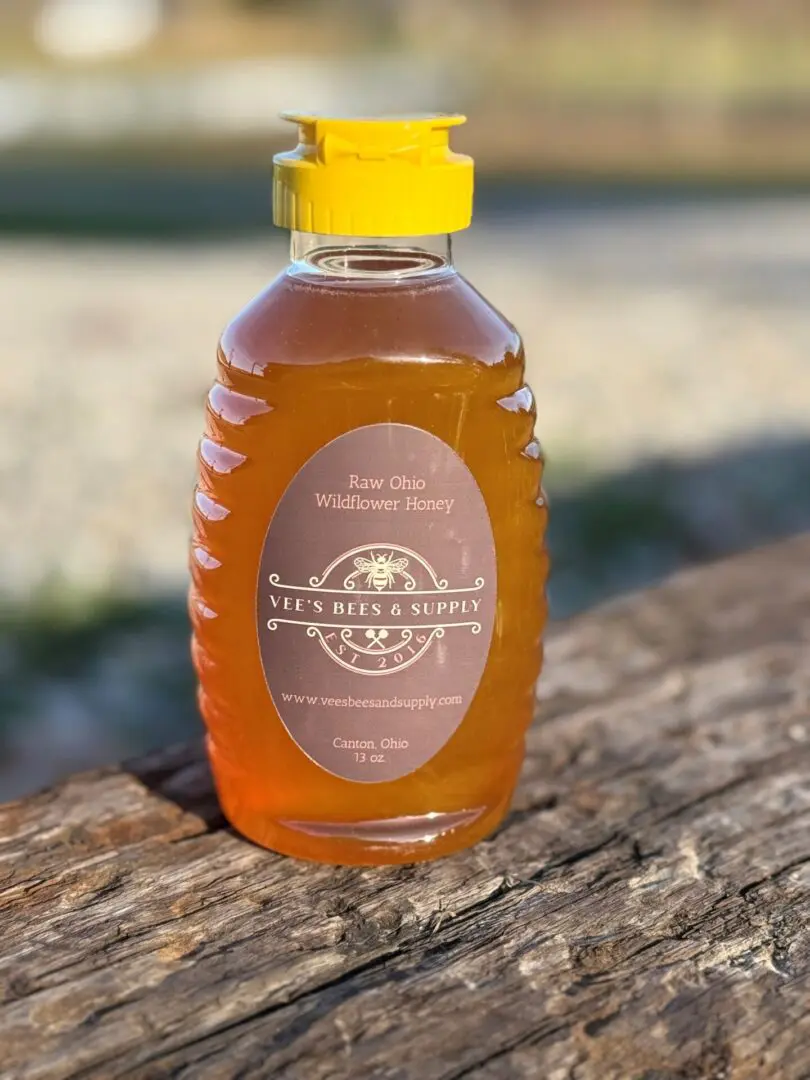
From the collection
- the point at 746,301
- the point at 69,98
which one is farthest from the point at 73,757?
the point at 69,98

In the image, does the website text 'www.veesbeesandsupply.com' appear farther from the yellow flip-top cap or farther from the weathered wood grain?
the yellow flip-top cap

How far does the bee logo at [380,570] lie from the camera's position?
47.6 inches

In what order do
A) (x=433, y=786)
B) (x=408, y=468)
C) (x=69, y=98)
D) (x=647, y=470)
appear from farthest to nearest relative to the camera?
(x=69, y=98), (x=647, y=470), (x=433, y=786), (x=408, y=468)

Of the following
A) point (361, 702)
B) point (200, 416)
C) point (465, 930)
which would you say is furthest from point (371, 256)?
point (200, 416)

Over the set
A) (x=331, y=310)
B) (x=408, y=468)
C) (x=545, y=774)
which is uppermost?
(x=331, y=310)

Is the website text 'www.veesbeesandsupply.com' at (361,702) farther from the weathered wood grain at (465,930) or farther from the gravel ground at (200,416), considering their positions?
→ the gravel ground at (200,416)

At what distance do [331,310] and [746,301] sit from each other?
15.2ft

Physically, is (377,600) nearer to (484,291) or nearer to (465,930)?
(465,930)

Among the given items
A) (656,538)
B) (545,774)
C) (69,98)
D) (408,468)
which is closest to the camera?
(408,468)

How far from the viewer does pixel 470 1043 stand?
102cm

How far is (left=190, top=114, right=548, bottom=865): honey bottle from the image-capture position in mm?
1192

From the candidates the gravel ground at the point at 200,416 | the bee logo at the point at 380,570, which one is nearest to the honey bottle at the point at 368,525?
the bee logo at the point at 380,570

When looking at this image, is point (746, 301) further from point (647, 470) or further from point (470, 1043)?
point (470, 1043)

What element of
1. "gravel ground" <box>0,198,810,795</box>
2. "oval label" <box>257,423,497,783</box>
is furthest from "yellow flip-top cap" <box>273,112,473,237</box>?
"gravel ground" <box>0,198,810,795</box>
